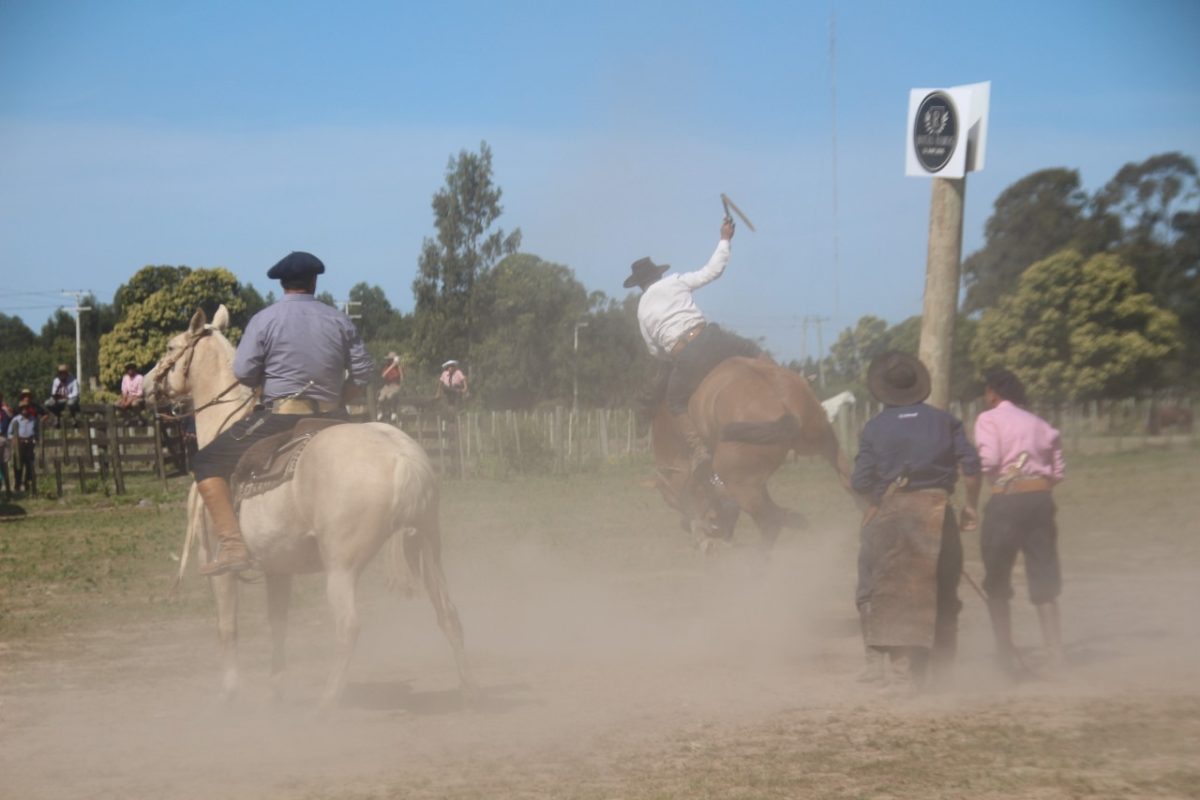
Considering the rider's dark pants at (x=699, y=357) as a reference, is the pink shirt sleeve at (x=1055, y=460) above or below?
below

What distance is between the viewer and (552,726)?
287 inches

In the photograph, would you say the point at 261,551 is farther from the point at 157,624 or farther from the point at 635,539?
the point at 635,539

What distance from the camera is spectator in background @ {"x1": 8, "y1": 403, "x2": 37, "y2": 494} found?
25656mm

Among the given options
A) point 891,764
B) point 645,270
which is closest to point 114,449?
point 645,270

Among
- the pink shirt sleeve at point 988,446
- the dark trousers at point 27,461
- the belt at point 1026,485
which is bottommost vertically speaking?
the dark trousers at point 27,461

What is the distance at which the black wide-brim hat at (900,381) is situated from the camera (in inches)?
329

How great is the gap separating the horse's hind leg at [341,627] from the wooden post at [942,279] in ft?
17.6

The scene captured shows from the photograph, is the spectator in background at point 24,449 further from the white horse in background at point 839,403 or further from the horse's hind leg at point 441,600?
the horse's hind leg at point 441,600

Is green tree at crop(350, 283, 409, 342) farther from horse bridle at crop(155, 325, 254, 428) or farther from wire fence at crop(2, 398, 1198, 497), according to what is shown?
horse bridle at crop(155, 325, 254, 428)

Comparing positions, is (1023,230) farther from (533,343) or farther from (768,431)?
(768,431)

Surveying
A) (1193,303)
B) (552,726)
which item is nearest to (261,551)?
(552,726)

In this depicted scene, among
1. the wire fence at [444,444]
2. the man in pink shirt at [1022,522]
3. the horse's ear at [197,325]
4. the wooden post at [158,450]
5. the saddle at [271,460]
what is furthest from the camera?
the wooden post at [158,450]

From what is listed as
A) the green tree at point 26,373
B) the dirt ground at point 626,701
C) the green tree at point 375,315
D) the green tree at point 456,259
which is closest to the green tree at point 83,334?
the green tree at point 26,373

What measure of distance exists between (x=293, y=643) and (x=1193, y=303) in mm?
42578
